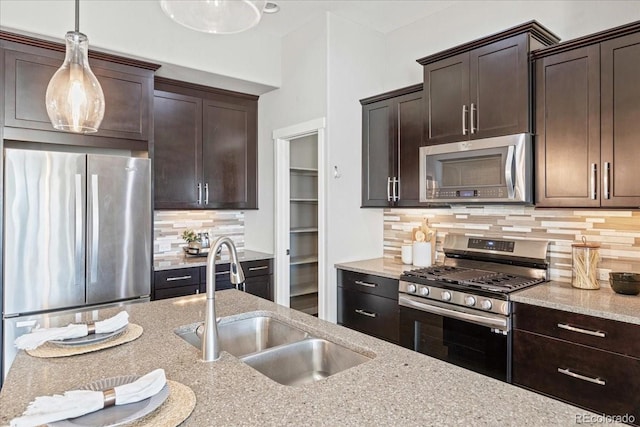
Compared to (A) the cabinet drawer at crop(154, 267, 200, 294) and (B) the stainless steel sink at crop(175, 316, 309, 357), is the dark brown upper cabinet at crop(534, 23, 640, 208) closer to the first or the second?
(B) the stainless steel sink at crop(175, 316, 309, 357)

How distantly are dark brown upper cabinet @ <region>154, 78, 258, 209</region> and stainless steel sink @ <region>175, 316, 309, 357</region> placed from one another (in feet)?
6.80

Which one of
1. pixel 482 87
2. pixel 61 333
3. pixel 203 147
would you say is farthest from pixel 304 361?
pixel 203 147

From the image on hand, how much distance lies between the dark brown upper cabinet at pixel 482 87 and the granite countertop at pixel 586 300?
99 centimetres

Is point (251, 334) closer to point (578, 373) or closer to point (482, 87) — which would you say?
point (578, 373)

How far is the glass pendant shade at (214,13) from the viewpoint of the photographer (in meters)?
1.44

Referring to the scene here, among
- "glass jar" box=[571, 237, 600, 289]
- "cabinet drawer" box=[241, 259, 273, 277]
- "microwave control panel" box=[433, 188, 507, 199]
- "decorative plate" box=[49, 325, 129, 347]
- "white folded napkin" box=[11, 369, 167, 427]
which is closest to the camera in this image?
"white folded napkin" box=[11, 369, 167, 427]

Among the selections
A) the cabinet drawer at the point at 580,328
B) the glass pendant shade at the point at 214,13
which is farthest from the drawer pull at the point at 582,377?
the glass pendant shade at the point at 214,13

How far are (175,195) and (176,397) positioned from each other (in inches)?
113

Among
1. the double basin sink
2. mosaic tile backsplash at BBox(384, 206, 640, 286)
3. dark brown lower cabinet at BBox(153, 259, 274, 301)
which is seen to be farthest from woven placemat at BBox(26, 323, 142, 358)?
mosaic tile backsplash at BBox(384, 206, 640, 286)

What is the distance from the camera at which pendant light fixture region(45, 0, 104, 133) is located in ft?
5.34

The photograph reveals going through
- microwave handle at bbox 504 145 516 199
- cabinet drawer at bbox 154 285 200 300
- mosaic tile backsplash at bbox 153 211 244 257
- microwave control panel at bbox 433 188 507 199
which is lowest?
cabinet drawer at bbox 154 285 200 300

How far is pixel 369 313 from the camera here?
10.5 feet

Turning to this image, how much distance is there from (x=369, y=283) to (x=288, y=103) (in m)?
1.84

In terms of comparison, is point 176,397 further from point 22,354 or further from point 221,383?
point 22,354
